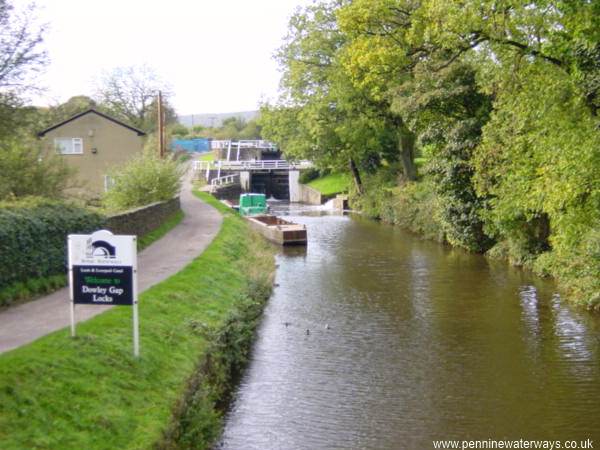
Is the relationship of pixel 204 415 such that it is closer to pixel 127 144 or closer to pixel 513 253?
pixel 513 253

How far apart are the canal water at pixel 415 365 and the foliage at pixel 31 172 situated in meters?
8.67

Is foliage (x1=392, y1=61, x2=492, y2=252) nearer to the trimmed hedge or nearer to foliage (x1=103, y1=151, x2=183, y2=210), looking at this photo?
foliage (x1=103, y1=151, x2=183, y2=210)

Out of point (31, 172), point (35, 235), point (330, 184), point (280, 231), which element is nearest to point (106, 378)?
point (35, 235)

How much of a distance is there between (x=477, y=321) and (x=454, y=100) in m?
13.3

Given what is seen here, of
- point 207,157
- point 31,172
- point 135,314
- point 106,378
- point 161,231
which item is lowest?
point 106,378

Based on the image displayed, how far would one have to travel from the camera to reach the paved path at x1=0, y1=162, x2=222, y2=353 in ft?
36.1

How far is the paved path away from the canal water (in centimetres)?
309

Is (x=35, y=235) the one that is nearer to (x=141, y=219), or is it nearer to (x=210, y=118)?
(x=141, y=219)

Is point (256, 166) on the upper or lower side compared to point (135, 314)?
upper

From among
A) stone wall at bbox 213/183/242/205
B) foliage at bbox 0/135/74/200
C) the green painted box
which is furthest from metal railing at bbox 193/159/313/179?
foliage at bbox 0/135/74/200

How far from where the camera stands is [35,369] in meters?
8.62

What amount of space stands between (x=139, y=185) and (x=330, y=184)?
3863cm

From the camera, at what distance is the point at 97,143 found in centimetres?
4250

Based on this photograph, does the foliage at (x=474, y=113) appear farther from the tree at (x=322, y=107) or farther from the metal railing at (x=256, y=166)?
the metal railing at (x=256, y=166)
